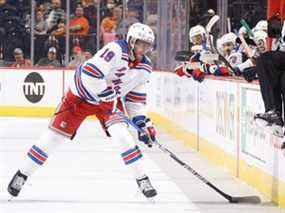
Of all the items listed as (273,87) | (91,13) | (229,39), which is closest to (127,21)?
(91,13)

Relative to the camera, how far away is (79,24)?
14.9m

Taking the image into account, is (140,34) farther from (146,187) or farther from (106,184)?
(106,184)

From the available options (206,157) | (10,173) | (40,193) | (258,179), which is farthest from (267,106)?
(206,157)

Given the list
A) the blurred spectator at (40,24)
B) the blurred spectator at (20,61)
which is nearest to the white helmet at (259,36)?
the blurred spectator at (20,61)

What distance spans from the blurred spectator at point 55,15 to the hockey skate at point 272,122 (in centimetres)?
1028

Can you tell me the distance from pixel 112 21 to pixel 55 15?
39.4 inches

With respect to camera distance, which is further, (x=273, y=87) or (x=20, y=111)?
(x=20, y=111)

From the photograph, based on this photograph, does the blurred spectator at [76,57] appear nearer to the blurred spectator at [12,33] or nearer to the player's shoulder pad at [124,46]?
the blurred spectator at [12,33]

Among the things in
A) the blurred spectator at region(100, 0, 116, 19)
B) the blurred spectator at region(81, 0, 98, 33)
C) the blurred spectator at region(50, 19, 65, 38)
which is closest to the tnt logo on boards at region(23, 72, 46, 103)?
the blurred spectator at region(50, 19, 65, 38)

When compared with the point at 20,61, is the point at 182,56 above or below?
above

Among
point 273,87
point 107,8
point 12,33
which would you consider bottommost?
point 273,87

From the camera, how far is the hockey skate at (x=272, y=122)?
16.0ft

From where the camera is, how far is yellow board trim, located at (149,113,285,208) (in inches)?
228

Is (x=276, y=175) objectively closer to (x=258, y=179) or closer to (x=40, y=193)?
(x=258, y=179)
